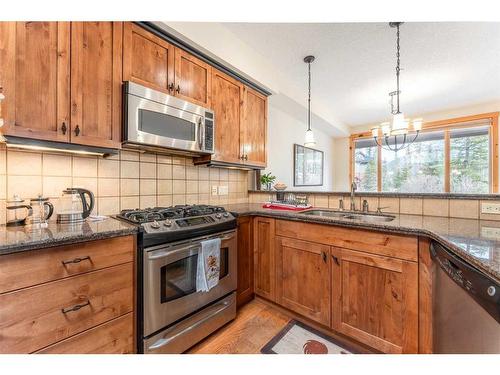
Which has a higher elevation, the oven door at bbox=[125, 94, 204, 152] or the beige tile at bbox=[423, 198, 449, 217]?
the oven door at bbox=[125, 94, 204, 152]

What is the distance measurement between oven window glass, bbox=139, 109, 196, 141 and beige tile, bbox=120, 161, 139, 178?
1.27 feet

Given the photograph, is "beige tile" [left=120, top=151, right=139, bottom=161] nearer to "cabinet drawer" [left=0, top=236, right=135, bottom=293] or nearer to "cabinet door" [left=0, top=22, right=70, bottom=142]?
"cabinet door" [left=0, top=22, right=70, bottom=142]

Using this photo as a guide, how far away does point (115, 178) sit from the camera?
167cm

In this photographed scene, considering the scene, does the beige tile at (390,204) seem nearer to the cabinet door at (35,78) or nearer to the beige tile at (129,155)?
the beige tile at (129,155)

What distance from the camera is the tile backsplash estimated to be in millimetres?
1273

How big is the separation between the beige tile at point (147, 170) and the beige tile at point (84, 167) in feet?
1.08

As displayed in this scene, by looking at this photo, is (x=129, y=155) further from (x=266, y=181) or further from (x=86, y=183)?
(x=266, y=181)

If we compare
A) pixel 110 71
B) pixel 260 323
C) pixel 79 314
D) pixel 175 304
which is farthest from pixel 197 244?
pixel 110 71

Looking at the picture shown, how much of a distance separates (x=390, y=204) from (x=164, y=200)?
1929mm

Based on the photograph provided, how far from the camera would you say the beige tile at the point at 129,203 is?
5.59 ft

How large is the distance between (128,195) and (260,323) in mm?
1472

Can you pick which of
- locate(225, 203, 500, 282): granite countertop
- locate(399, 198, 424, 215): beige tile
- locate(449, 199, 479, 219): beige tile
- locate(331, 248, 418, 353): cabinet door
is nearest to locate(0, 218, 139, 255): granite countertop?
locate(225, 203, 500, 282): granite countertop

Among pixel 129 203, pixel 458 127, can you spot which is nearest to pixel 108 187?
pixel 129 203

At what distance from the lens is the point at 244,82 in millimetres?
2346
